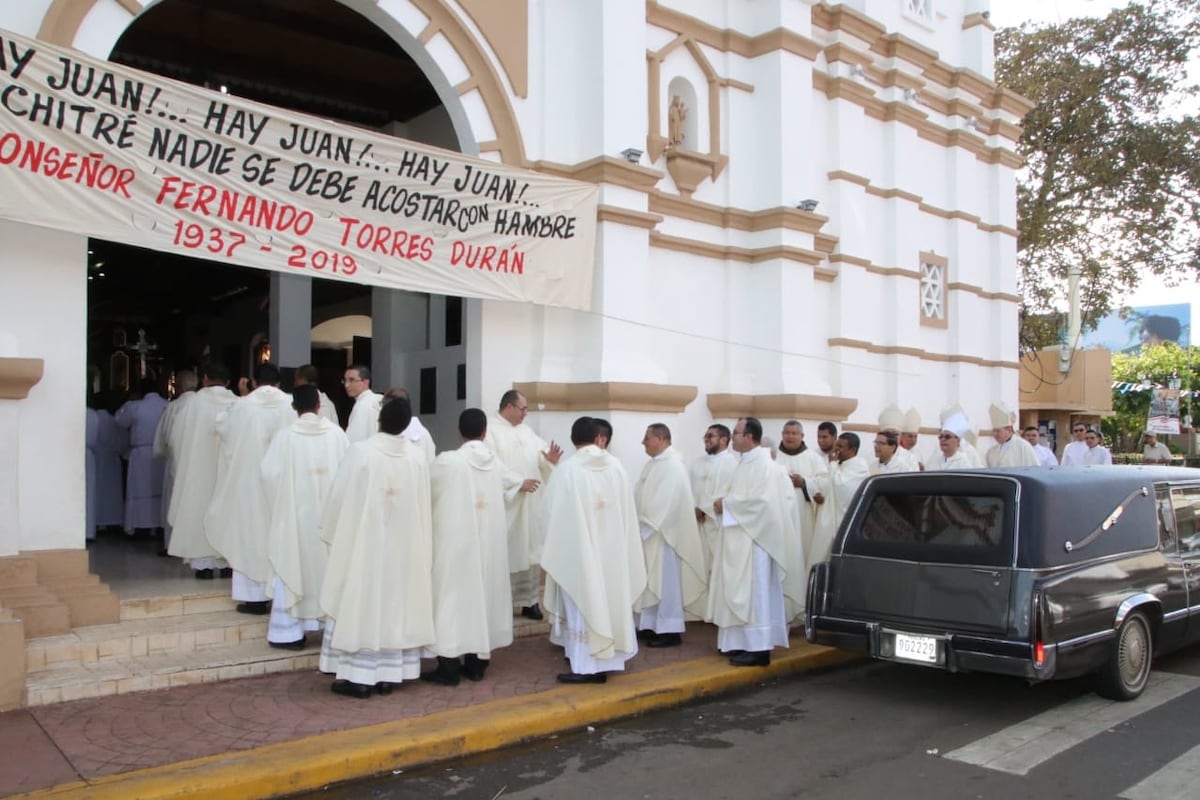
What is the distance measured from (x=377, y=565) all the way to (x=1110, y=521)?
480 cm

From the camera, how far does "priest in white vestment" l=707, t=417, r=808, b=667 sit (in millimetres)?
7289

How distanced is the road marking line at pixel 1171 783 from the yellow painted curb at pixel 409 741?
9.09 feet

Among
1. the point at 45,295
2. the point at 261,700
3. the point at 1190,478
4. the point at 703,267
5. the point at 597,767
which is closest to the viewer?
the point at 597,767

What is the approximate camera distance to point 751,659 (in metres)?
7.37

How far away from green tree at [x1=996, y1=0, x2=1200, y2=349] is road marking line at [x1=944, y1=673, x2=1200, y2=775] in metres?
16.7

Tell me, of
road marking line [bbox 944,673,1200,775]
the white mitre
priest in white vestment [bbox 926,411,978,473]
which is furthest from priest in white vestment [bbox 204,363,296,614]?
the white mitre

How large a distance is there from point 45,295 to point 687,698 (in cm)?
514

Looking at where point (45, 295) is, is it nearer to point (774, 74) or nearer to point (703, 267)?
point (703, 267)

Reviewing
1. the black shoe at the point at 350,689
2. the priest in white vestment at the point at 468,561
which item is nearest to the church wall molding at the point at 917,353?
the priest in white vestment at the point at 468,561

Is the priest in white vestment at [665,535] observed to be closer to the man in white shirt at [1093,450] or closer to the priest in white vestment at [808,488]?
the priest in white vestment at [808,488]

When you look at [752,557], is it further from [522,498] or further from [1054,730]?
[1054,730]

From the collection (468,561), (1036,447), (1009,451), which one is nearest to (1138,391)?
(1036,447)

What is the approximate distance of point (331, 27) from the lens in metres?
10.4

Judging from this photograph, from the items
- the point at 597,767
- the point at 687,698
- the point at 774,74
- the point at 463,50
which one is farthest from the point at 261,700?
the point at 774,74
